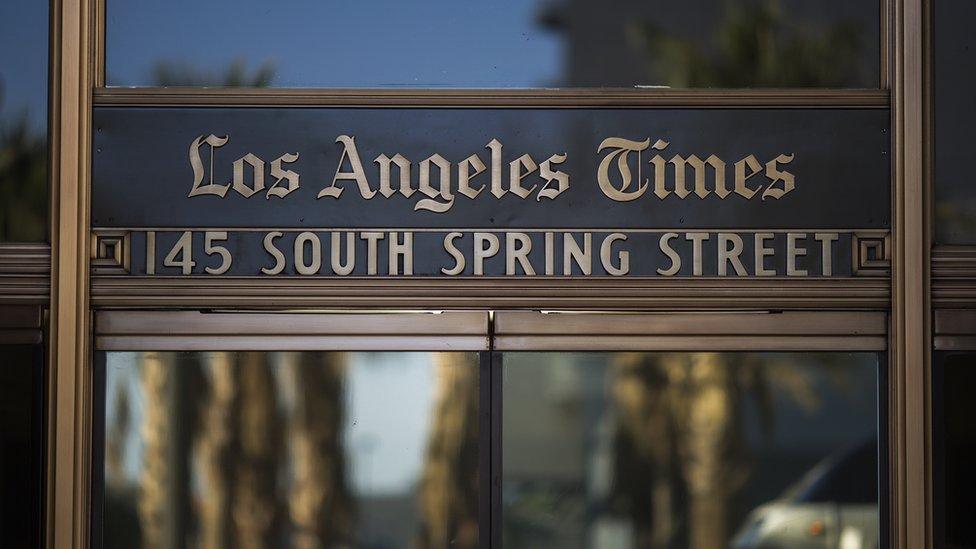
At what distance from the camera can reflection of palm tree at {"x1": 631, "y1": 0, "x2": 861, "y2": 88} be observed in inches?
232

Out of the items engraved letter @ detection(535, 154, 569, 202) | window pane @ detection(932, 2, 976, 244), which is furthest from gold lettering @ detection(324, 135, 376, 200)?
window pane @ detection(932, 2, 976, 244)

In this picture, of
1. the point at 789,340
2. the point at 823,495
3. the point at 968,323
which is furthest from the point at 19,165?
the point at 968,323

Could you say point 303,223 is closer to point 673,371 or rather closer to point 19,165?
point 19,165

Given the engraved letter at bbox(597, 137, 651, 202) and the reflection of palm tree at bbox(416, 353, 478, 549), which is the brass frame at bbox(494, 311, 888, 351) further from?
the engraved letter at bbox(597, 137, 651, 202)

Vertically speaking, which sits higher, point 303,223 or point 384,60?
point 384,60

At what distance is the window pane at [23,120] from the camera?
5809 millimetres

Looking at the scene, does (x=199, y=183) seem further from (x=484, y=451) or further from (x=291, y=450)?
(x=484, y=451)

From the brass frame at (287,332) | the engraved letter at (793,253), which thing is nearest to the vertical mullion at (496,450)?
the brass frame at (287,332)

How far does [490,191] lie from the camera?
19.1 ft

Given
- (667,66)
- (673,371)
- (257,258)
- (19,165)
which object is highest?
(667,66)

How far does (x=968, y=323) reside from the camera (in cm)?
573

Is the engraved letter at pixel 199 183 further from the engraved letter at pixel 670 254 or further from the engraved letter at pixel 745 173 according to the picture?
the engraved letter at pixel 745 173

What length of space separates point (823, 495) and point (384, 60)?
2947mm

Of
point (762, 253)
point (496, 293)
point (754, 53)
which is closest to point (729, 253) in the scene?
point (762, 253)
